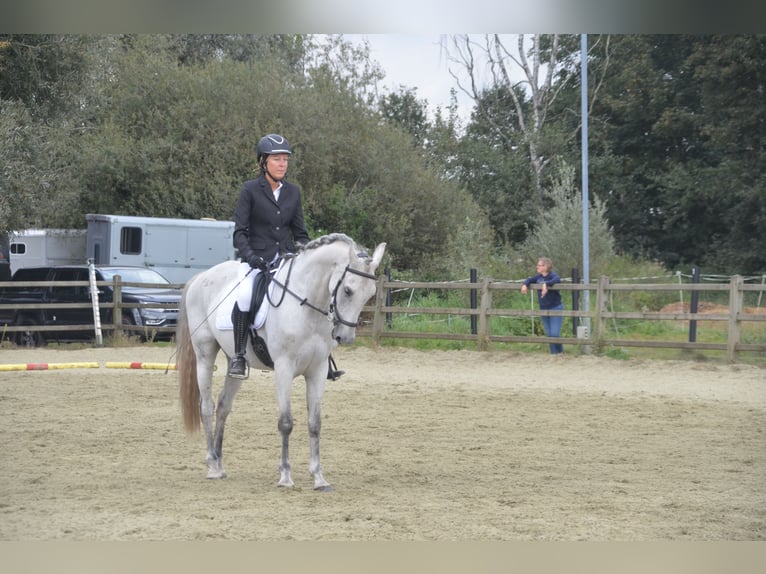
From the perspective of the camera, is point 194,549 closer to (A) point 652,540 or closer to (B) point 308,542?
(B) point 308,542

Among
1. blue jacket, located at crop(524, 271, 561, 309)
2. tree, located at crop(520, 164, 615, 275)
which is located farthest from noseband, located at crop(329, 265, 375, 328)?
tree, located at crop(520, 164, 615, 275)

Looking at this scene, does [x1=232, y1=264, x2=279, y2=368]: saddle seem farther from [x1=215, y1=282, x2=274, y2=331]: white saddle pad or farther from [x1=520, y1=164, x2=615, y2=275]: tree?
[x1=520, y1=164, x2=615, y2=275]: tree

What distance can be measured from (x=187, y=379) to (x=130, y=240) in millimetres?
14844

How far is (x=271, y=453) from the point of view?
7621mm

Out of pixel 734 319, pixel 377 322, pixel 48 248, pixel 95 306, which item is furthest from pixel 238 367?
pixel 48 248

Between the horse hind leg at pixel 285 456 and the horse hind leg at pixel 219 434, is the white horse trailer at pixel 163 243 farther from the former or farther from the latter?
the horse hind leg at pixel 285 456

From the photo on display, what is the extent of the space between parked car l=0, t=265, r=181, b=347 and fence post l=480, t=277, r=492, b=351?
A: 546cm

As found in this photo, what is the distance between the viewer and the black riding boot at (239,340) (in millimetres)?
6578

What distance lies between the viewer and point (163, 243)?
21.4 m

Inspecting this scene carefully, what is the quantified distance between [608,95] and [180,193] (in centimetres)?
1551

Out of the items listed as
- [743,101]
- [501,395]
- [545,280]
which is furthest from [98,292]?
[743,101]

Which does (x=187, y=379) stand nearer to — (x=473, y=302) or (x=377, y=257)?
(x=377, y=257)

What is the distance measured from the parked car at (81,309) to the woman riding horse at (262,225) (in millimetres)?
10934

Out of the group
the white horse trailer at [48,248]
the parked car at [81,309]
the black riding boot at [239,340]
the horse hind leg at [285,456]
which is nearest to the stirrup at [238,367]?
the black riding boot at [239,340]
